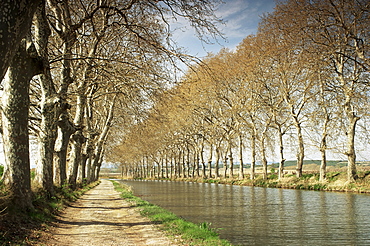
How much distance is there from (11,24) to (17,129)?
5.49 m

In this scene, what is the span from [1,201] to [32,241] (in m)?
1.60

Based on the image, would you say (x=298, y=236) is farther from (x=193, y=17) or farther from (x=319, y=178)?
(x=319, y=178)

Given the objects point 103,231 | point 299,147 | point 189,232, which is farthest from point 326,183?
point 103,231

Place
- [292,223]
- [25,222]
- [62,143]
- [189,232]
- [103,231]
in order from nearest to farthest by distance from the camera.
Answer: [25,222]
[189,232]
[103,231]
[292,223]
[62,143]

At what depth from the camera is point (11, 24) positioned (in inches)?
168

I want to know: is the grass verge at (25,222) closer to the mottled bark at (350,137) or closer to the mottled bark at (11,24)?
the mottled bark at (11,24)

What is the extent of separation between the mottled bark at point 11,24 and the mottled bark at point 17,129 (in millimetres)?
5014

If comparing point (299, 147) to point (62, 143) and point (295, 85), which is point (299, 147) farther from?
point (62, 143)

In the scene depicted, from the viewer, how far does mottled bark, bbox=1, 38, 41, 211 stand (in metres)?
8.86

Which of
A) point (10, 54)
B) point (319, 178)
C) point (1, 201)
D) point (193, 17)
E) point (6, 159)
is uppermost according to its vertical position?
point (193, 17)

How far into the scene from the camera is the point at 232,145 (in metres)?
41.4

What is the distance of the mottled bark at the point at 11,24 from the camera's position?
4.18m

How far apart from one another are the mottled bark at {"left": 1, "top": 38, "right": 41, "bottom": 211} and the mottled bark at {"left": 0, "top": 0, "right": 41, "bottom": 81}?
16.4 ft

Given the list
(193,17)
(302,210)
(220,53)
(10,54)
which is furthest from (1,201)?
A: (220,53)
